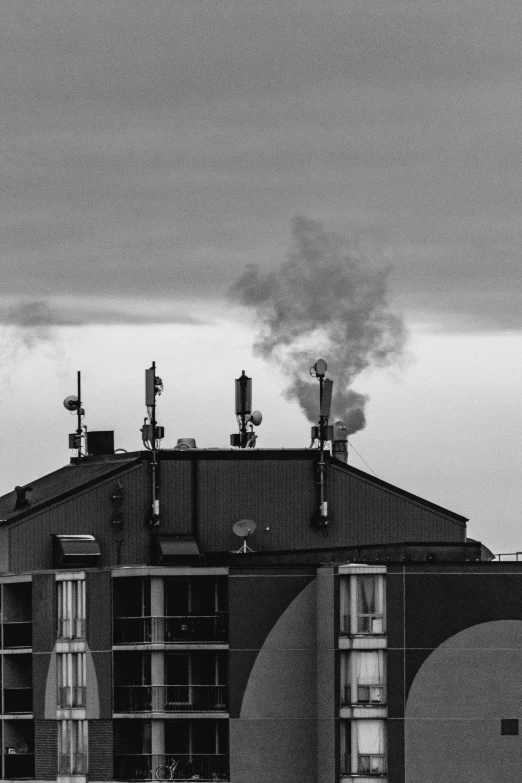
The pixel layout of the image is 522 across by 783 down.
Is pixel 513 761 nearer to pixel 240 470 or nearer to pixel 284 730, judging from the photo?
pixel 284 730

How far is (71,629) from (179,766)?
10.5 meters

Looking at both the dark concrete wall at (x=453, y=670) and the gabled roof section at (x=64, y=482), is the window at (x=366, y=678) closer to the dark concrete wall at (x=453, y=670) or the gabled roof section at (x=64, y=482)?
the dark concrete wall at (x=453, y=670)

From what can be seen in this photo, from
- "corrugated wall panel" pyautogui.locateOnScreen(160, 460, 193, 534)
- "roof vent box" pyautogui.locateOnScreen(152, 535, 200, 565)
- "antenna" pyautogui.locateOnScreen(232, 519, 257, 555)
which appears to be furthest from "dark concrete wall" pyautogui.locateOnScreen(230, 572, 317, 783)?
"corrugated wall panel" pyautogui.locateOnScreen(160, 460, 193, 534)

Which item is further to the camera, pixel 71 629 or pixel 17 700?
pixel 17 700

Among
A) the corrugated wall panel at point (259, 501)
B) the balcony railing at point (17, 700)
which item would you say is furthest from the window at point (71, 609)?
the corrugated wall panel at point (259, 501)

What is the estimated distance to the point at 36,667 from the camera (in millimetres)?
133625

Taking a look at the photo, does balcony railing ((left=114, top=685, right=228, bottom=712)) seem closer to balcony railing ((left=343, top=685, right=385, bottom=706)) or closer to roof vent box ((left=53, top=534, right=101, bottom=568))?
balcony railing ((left=343, top=685, right=385, bottom=706))

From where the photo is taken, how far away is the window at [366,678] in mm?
120625

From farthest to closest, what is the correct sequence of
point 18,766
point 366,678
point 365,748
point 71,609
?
point 18,766, point 71,609, point 366,678, point 365,748

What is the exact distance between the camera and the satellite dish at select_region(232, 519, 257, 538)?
13638cm

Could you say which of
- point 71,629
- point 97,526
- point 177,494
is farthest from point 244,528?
point 71,629

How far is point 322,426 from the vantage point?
143125 mm

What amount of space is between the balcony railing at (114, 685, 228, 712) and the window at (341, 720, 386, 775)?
8.61 m

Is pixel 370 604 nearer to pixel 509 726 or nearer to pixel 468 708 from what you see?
pixel 468 708
